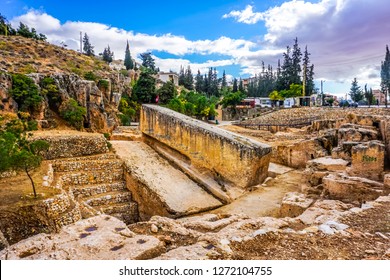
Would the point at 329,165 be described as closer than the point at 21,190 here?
No

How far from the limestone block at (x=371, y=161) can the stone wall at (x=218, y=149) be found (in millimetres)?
3150

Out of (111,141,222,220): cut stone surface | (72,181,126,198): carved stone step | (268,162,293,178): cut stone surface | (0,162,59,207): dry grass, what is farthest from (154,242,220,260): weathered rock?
(268,162,293,178): cut stone surface

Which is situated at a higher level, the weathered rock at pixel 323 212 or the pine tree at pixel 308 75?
the pine tree at pixel 308 75

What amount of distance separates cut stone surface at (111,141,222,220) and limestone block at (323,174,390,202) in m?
3.58

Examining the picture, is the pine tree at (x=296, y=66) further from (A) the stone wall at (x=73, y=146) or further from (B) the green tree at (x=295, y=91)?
(A) the stone wall at (x=73, y=146)

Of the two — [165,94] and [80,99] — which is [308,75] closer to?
[165,94]

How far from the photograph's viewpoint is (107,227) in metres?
4.48

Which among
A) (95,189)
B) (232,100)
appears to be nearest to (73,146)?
(95,189)

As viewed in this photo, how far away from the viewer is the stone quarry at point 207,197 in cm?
366

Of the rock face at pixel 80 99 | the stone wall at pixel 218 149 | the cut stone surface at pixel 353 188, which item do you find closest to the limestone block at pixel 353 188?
the cut stone surface at pixel 353 188

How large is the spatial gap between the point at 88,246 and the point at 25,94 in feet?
43.6

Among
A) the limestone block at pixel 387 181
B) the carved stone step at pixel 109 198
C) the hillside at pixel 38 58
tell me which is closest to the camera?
the limestone block at pixel 387 181

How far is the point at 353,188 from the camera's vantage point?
6.42m

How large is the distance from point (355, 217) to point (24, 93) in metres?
15.3
